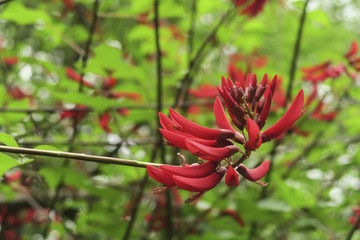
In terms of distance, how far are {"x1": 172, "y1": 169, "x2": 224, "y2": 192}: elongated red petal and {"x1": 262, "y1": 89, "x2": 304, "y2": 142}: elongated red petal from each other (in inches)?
4.5

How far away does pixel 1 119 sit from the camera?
178 centimetres

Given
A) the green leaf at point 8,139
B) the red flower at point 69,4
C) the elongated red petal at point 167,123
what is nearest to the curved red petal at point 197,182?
the elongated red petal at point 167,123

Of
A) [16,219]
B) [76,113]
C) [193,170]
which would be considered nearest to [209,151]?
[193,170]

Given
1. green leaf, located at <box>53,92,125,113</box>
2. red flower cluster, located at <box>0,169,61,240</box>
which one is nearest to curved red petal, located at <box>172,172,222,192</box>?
green leaf, located at <box>53,92,125,113</box>

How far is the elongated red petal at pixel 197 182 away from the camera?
2.15 ft

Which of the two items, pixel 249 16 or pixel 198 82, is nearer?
pixel 249 16

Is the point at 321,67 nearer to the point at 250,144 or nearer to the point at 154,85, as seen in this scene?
the point at 154,85

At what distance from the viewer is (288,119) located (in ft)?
2.35

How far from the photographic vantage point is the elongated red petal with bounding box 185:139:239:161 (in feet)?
2.18

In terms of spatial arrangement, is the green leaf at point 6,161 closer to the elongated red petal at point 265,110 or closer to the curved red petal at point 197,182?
the curved red petal at point 197,182

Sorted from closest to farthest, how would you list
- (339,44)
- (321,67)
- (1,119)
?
(1,119)
(321,67)
(339,44)

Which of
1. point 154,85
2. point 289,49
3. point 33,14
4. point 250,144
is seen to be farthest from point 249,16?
point 289,49

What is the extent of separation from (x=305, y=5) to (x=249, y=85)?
0.80 metres

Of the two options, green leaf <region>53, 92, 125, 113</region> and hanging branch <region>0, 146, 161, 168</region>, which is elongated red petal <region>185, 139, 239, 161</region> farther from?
green leaf <region>53, 92, 125, 113</region>
